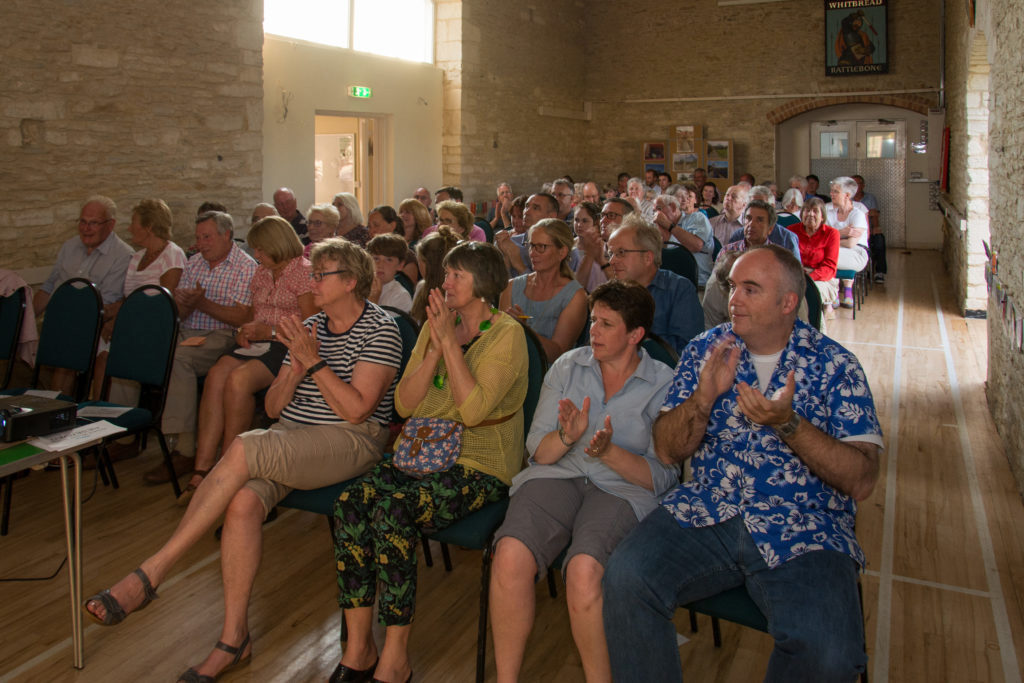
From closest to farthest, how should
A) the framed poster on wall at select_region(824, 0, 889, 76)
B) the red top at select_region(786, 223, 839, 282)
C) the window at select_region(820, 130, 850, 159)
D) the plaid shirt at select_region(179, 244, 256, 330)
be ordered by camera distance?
the plaid shirt at select_region(179, 244, 256, 330), the red top at select_region(786, 223, 839, 282), the framed poster on wall at select_region(824, 0, 889, 76), the window at select_region(820, 130, 850, 159)

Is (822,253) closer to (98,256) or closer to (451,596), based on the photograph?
(451,596)

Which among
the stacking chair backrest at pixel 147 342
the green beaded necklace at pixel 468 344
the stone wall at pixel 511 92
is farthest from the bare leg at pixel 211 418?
the stone wall at pixel 511 92

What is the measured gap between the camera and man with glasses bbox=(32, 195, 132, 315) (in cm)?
516

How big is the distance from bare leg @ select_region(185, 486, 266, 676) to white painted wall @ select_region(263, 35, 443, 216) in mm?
7218

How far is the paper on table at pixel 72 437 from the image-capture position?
8.07 feet

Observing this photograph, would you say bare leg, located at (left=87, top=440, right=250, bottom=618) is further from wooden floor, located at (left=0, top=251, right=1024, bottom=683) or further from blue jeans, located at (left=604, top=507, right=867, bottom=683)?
blue jeans, located at (left=604, top=507, right=867, bottom=683)

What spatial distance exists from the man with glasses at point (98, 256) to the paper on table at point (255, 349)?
157 centimetres

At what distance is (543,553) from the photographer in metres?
2.37

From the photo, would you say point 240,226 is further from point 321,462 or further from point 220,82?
point 321,462

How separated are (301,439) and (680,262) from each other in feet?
9.00

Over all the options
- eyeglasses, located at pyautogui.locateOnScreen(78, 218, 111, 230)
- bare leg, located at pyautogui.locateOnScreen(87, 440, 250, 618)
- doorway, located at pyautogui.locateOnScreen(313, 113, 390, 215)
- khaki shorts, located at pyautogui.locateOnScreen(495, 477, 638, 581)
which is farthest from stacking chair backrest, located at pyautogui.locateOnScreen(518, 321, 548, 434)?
doorway, located at pyautogui.locateOnScreen(313, 113, 390, 215)

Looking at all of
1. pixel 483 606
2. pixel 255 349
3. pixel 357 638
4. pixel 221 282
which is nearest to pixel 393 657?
pixel 357 638

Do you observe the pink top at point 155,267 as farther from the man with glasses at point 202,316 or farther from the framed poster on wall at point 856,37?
the framed poster on wall at point 856,37

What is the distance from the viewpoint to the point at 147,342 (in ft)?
12.9
